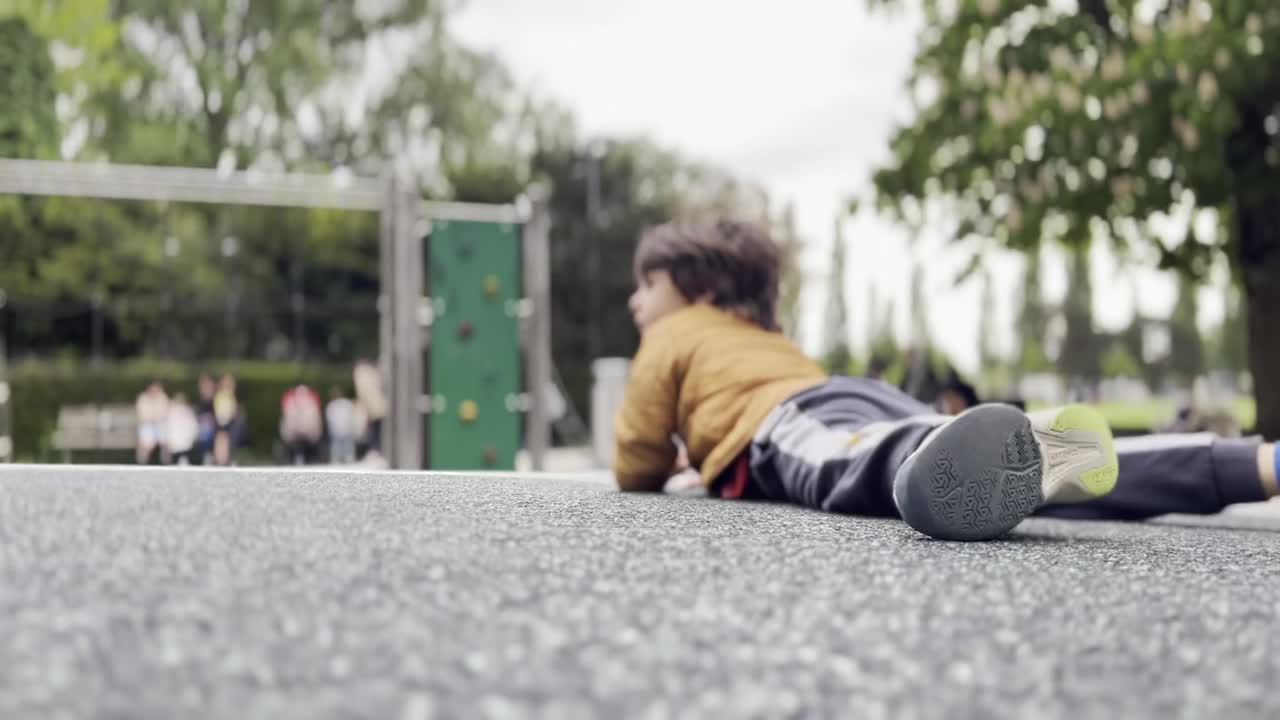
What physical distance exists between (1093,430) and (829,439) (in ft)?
2.31


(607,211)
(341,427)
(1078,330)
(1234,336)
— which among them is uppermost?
(607,211)

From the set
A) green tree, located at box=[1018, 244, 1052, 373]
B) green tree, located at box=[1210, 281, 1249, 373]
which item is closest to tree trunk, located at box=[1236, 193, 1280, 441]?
green tree, located at box=[1210, 281, 1249, 373]

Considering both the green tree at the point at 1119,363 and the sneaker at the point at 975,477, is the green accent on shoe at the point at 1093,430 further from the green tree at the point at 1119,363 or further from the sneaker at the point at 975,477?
the green tree at the point at 1119,363

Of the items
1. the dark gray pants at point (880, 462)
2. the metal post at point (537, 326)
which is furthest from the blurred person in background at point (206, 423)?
the dark gray pants at point (880, 462)

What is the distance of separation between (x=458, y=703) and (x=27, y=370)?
15.2m

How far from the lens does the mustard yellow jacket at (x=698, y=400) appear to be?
152 inches

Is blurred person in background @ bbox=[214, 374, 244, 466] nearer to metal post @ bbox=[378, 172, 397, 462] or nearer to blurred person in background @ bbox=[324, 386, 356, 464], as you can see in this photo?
blurred person in background @ bbox=[324, 386, 356, 464]

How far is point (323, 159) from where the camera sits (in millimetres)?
23375

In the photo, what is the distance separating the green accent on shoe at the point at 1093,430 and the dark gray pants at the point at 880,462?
1.01 feet

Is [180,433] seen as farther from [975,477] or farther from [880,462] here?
[975,477]

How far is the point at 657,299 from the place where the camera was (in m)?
4.54

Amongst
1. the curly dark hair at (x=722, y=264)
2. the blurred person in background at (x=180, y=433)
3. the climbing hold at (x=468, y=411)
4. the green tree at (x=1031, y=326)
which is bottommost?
the blurred person in background at (x=180, y=433)

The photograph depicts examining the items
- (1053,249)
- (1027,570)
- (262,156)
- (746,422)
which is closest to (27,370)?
(262,156)

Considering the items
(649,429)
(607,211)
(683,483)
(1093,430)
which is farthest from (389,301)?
(607,211)
